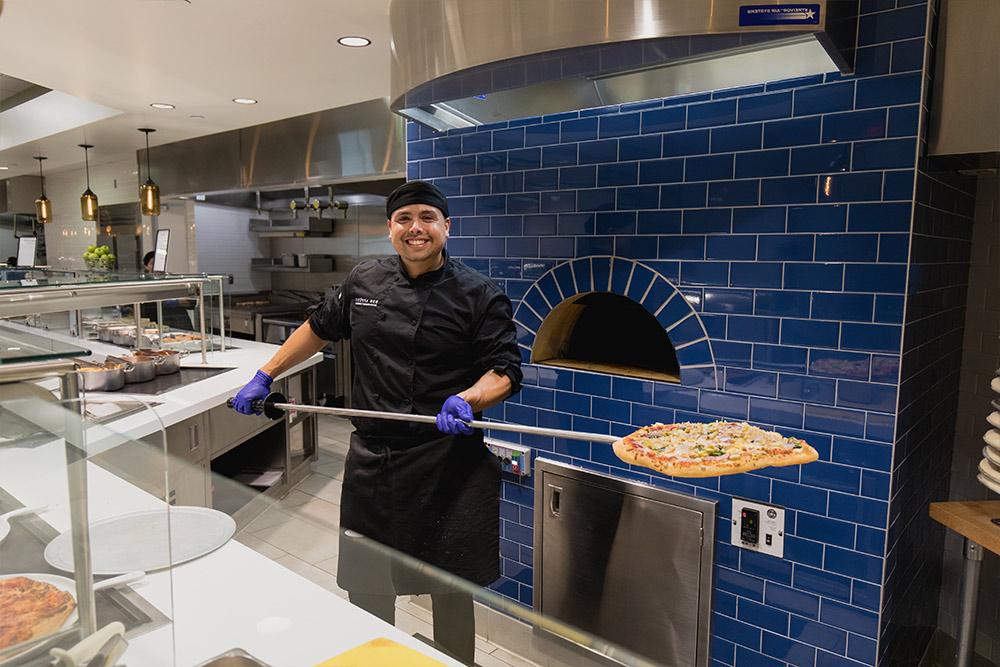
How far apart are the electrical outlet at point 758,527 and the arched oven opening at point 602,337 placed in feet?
2.02

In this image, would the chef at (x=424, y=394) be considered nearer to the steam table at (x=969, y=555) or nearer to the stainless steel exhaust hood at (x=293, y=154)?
the steam table at (x=969, y=555)

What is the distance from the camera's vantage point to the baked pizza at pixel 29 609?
908 mm

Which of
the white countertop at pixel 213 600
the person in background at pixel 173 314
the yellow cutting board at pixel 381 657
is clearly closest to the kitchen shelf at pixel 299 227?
the person in background at pixel 173 314

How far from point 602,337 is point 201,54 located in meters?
2.45

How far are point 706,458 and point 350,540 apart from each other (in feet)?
4.63

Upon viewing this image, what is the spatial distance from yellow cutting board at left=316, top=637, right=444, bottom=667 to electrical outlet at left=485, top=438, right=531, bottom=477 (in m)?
1.66

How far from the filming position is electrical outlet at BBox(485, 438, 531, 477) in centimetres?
275

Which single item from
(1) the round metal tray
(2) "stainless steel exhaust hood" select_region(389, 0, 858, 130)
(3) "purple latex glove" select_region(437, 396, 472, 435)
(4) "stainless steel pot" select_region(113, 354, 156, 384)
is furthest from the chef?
(4) "stainless steel pot" select_region(113, 354, 156, 384)

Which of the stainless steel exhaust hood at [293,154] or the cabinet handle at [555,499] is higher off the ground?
the stainless steel exhaust hood at [293,154]

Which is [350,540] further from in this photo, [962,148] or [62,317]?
[62,317]

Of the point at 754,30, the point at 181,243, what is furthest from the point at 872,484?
the point at 181,243

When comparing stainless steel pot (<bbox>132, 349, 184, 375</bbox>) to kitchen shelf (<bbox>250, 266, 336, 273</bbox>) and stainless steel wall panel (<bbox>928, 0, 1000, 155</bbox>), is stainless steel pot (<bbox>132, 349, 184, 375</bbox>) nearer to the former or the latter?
kitchen shelf (<bbox>250, 266, 336, 273</bbox>)

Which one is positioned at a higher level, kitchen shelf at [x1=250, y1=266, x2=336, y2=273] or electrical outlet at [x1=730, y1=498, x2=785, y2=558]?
kitchen shelf at [x1=250, y1=266, x2=336, y2=273]

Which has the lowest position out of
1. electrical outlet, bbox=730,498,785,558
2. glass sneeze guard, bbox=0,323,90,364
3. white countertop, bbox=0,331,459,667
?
electrical outlet, bbox=730,498,785,558
